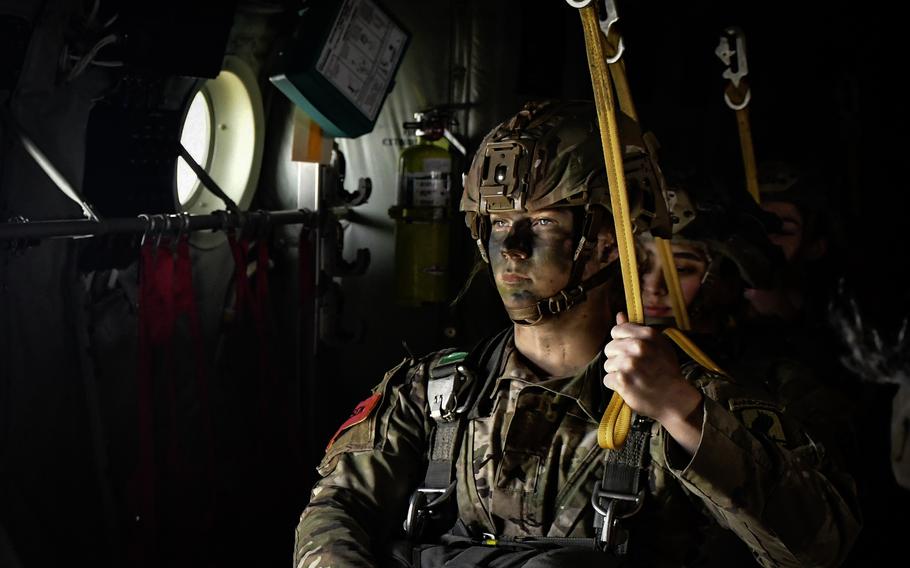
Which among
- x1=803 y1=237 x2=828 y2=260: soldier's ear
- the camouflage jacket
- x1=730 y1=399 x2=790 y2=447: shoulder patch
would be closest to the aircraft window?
the camouflage jacket

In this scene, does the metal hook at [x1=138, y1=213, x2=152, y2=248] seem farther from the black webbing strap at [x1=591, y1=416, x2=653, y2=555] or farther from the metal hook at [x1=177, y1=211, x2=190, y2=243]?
the black webbing strap at [x1=591, y1=416, x2=653, y2=555]

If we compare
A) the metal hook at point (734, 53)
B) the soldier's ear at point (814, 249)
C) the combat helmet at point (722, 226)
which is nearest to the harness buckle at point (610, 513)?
the combat helmet at point (722, 226)

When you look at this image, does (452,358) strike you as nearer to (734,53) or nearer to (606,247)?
(606,247)

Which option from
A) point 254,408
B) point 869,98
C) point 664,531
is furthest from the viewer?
point 869,98

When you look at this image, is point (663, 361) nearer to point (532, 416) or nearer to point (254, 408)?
point (532, 416)

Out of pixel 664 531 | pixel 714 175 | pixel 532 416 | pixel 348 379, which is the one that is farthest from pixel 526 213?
pixel 348 379

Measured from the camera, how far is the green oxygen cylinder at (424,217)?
4.04 metres

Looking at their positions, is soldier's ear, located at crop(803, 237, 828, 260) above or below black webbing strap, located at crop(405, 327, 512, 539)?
above

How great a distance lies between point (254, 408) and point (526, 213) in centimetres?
211

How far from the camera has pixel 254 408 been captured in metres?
3.93

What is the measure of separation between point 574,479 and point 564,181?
2.34ft

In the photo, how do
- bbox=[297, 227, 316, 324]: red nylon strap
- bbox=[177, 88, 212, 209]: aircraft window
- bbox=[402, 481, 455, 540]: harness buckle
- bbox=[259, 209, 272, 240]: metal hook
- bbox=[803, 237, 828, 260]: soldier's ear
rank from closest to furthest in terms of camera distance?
1. bbox=[402, 481, 455, 540]: harness buckle
2. bbox=[259, 209, 272, 240]: metal hook
3. bbox=[177, 88, 212, 209]: aircraft window
4. bbox=[297, 227, 316, 324]: red nylon strap
5. bbox=[803, 237, 828, 260]: soldier's ear

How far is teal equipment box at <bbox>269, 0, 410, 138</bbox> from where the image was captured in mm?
3361

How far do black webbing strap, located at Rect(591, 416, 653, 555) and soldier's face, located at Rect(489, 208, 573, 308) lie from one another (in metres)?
0.40
